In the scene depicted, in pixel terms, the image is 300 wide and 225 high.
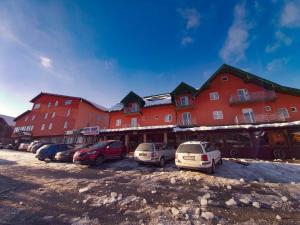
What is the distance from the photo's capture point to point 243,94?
65.9 ft

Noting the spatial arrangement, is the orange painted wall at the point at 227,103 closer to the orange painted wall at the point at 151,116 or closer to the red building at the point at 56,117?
the orange painted wall at the point at 151,116

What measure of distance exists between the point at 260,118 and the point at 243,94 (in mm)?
3727

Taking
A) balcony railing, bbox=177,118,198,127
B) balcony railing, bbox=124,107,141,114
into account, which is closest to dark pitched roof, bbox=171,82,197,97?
balcony railing, bbox=177,118,198,127

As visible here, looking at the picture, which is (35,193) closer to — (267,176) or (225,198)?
(225,198)

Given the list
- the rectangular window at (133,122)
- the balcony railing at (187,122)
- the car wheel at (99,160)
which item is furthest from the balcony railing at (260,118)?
the car wheel at (99,160)

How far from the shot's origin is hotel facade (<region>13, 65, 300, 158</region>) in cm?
1606

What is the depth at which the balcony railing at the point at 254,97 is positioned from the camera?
60.4 feet

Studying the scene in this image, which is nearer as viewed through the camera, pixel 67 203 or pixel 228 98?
pixel 67 203

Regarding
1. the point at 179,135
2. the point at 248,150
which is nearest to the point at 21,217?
the point at 179,135

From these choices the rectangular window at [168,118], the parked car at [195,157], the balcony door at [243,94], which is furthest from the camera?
the rectangular window at [168,118]

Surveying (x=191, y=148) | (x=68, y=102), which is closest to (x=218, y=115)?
(x=191, y=148)

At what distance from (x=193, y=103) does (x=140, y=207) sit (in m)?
18.8

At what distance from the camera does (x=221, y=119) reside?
20.1 metres

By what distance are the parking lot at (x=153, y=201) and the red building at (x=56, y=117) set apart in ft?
82.6
